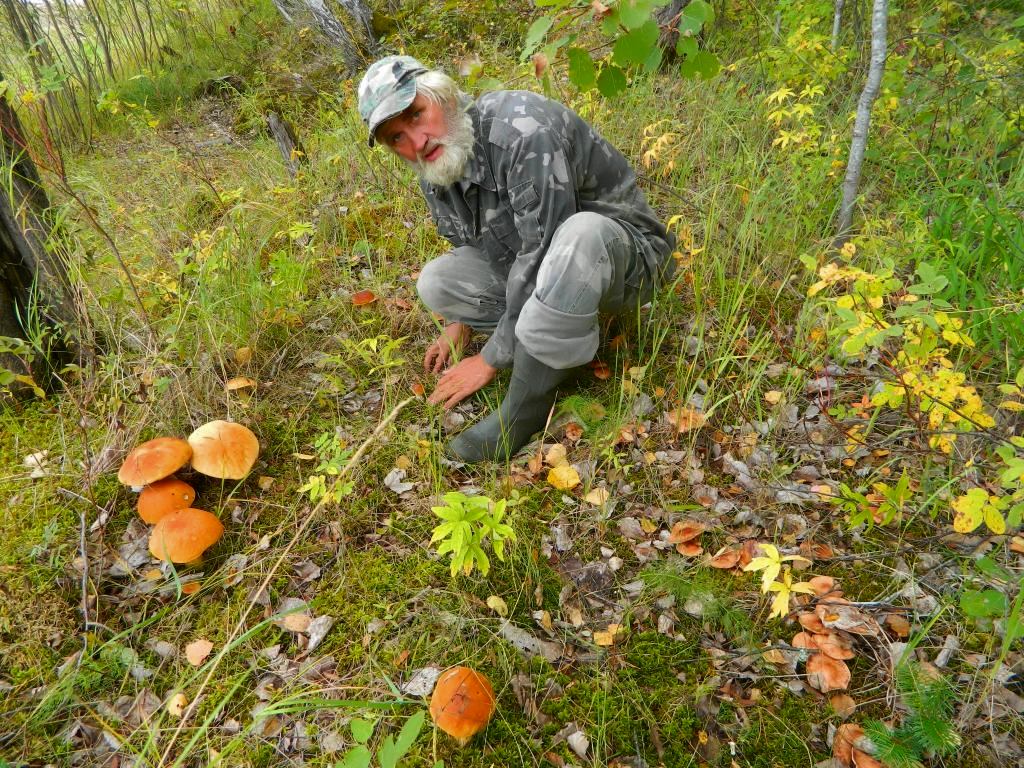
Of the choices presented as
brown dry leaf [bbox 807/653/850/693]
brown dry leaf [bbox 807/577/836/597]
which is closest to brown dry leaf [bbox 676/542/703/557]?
brown dry leaf [bbox 807/577/836/597]

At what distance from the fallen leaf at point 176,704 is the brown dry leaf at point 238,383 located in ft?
4.61

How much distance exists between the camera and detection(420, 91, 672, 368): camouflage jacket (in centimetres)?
250

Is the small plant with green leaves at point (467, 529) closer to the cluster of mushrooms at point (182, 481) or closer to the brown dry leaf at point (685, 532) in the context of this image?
the brown dry leaf at point (685, 532)

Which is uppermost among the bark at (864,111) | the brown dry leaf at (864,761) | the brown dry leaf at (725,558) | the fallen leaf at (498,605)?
the bark at (864,111)

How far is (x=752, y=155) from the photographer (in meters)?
3.59

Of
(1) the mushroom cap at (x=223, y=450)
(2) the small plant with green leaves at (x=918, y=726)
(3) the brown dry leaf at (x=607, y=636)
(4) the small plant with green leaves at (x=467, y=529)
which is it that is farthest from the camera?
(1) the mushroom cap at (x=223, y=450)

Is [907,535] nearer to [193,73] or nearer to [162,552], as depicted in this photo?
[162,552]

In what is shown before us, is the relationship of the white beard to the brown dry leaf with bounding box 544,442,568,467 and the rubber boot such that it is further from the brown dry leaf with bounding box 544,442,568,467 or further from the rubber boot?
the brown dry leaf with bounding box 544,442,568,467

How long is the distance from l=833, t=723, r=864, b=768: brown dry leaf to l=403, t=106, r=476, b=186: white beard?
257 cm

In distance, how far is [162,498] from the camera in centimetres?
226

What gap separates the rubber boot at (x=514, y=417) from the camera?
8.66 ft

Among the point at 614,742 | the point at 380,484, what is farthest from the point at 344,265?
the point at 614,742

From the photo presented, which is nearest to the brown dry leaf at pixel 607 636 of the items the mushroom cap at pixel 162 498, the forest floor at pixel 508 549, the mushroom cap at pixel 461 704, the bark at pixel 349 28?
the forest floor at pixel 508 549

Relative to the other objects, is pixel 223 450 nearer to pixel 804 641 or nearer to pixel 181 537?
pixel 181 537
